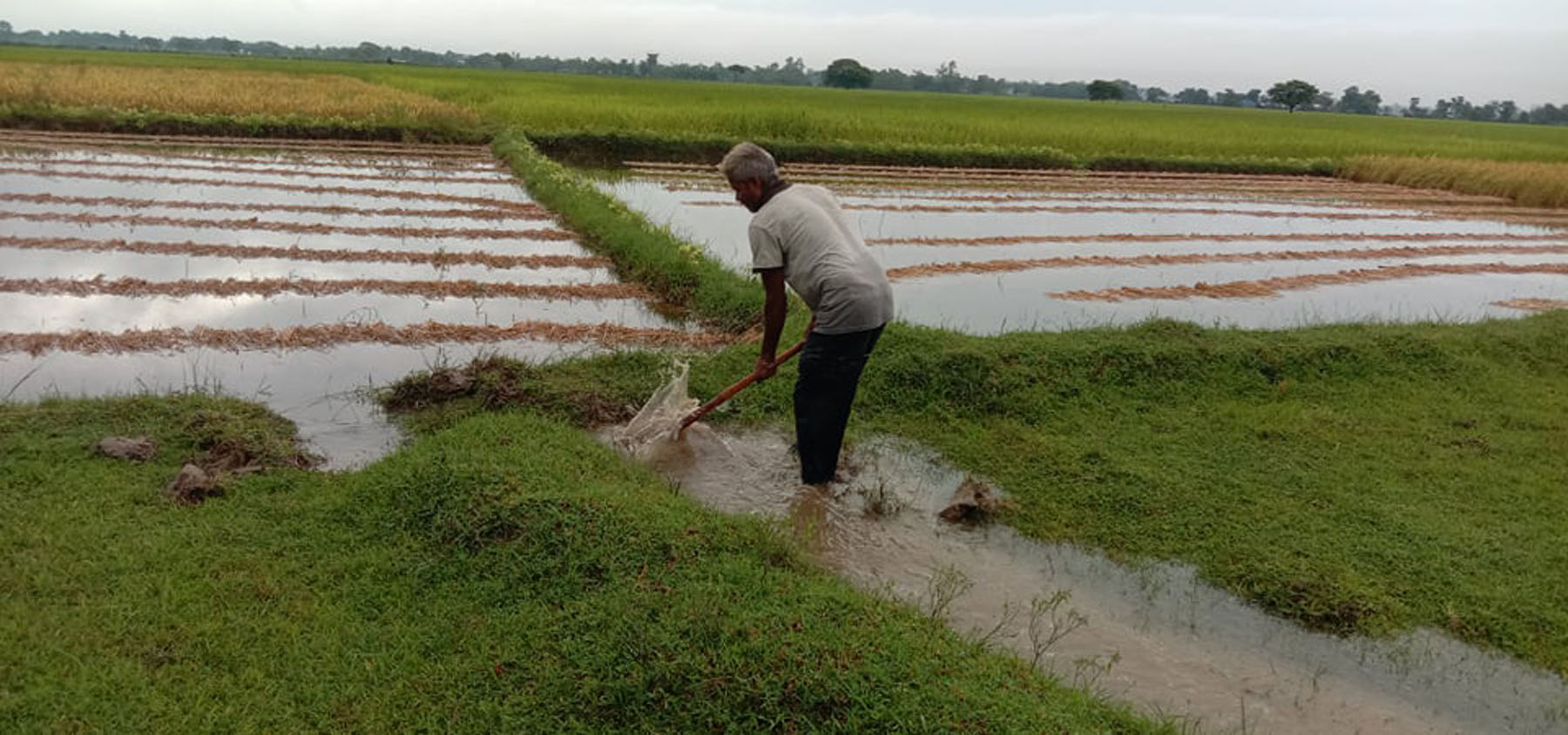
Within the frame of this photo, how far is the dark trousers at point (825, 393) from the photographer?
13.5 feet

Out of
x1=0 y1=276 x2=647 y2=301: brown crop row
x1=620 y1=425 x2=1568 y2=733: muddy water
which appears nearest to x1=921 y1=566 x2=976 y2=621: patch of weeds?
x1=620 y1=425 x2=1568 y2=733: muddy water

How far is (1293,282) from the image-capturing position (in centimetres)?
980

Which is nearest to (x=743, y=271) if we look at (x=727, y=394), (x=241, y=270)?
(x=241, y=270)

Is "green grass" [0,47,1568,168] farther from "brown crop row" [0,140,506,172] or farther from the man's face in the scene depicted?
the man's face

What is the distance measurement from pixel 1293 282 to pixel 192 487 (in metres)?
9.60

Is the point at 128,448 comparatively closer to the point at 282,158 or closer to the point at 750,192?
the point at 750,192

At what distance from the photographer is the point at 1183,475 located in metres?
4.70

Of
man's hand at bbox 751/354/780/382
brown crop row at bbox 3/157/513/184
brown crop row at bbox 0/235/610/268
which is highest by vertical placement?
brown crop row at bbox 3/157/513/184

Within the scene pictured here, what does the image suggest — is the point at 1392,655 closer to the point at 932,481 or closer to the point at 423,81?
the point at 932,481

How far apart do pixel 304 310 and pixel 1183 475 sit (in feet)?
18.4

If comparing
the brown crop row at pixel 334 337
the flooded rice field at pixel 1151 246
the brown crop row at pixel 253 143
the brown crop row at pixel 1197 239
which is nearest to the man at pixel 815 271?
the brown crop row at pixel 334 337

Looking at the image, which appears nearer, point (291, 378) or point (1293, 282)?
point (291, 378)

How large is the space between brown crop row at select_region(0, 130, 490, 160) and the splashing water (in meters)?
12.3

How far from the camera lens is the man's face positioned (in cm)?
396
